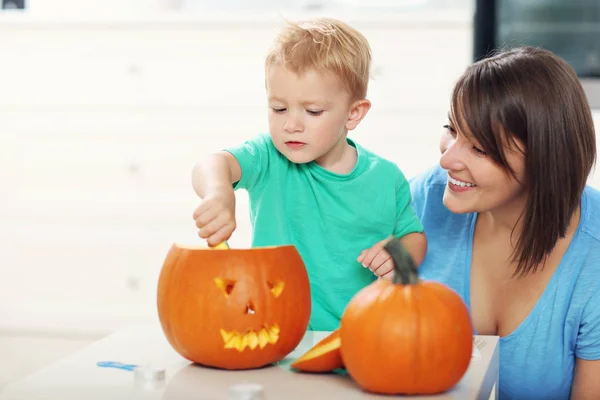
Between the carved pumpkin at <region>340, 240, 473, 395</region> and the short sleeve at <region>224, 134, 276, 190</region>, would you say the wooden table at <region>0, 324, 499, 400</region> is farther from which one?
the short sleeve at <region>224, 134, 276, 190</region>

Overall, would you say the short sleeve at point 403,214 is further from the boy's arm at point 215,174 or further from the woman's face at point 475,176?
the boy's arm at point 215,174

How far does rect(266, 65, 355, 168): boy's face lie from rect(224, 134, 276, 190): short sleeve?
0.12 ft

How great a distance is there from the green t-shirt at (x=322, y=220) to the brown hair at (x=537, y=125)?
180 mm

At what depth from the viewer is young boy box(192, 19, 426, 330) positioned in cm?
113

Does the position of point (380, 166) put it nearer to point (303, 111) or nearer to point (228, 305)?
point (303, 111)

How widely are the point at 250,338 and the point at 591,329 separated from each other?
60 cm

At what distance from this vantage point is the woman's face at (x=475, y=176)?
47.3 inches

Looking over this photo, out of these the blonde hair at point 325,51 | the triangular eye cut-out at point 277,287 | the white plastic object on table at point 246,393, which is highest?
the blonde hair at point 325,51

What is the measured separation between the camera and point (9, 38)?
2.46 meters

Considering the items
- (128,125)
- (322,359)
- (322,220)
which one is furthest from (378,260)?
(128,125)

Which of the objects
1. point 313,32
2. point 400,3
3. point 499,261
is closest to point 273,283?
point 313,32

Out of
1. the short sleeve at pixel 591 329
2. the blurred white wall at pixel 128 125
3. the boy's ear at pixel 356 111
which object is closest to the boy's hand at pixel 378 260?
the boy's ear at pixel 356 111

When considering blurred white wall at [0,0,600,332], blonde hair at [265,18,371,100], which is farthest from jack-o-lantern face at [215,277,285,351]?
blurred white wall at [0,0,600,332]

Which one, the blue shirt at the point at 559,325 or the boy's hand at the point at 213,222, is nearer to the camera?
the boy's hand at the point at 213,222
